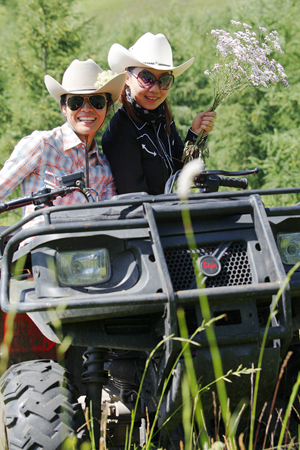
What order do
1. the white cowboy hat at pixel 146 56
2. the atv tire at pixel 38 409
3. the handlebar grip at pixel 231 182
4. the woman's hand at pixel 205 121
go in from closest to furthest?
the atv tire at pixel 38 409 < the handlebar grip at pixel 231 182 < the woman's hand at pixel 205 121 < the white cowboy hat at pixel 146 56

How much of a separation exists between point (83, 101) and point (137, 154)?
567 mm

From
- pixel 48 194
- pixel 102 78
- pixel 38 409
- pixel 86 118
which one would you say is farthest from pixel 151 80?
pixel 38 409

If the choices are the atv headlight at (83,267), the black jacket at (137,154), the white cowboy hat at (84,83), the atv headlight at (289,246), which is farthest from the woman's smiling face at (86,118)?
the atv headlight at (289,246)

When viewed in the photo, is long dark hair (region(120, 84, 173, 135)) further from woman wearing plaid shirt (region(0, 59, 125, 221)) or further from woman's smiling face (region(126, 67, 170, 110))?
woman wearing plaid shirt (region(0, 59, 125, 221))

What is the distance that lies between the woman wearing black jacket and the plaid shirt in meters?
0.24

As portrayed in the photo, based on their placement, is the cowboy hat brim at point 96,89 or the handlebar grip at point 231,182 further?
the cowboy hat brim at point 96,89

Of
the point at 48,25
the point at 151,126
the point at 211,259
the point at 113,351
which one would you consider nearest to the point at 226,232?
the point at 211,259

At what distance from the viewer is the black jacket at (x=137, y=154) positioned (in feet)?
12.6

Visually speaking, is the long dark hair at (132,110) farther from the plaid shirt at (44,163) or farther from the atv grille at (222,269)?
the atv grille at (222,269)

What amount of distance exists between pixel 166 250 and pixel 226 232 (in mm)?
297

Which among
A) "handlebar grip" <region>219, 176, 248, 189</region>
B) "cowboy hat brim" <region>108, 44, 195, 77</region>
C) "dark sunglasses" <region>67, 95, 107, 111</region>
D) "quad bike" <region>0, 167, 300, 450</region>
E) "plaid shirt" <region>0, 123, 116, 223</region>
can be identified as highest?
"cowboy hat brim" <region>108, 44, 195, 77</region>

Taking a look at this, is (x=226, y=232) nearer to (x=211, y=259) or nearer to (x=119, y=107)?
(x=211, y=259)

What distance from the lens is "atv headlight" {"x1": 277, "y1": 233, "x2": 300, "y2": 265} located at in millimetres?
2586

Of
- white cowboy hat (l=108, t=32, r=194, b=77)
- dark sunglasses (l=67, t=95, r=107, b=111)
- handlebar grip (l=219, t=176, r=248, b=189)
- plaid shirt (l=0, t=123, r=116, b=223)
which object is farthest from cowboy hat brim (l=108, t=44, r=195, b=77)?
handlebar grip (l=219, t=176, r=248, b=189)
